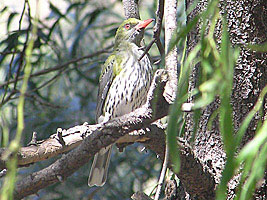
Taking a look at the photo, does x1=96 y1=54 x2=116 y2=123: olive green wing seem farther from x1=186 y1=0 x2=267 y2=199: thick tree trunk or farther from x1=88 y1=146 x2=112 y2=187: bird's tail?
x1=186 y1=0 x2=267 y2=199: thick tree trunk

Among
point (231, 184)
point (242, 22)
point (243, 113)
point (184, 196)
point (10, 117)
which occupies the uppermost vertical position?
point (242, 22)

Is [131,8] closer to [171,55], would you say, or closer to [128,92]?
[128,92]

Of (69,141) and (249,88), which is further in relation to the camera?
(69,141)

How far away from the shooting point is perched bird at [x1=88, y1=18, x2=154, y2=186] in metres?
3.57

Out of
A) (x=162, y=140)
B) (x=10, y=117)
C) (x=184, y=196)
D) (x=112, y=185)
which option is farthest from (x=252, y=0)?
(x=10, y=117)

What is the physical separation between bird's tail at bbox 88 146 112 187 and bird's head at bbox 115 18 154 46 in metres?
0.92

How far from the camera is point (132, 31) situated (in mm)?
3986

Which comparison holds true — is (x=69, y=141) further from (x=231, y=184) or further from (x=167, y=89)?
(x=231, y=184)

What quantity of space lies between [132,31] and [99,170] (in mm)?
1110

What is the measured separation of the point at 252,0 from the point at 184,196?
900 millimetres

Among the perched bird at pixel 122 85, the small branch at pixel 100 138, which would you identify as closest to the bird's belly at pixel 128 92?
the perched bird at pixel 122 85

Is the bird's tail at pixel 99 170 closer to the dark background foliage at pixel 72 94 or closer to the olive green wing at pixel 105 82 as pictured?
the olive green wing at pixel 105 82

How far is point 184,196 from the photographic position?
7.68ft

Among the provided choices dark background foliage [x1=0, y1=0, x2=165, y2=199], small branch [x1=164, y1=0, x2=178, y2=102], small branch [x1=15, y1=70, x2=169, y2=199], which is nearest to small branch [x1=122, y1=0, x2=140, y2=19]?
small branch [x1=164, y1=0, x2=178, y2=102]
